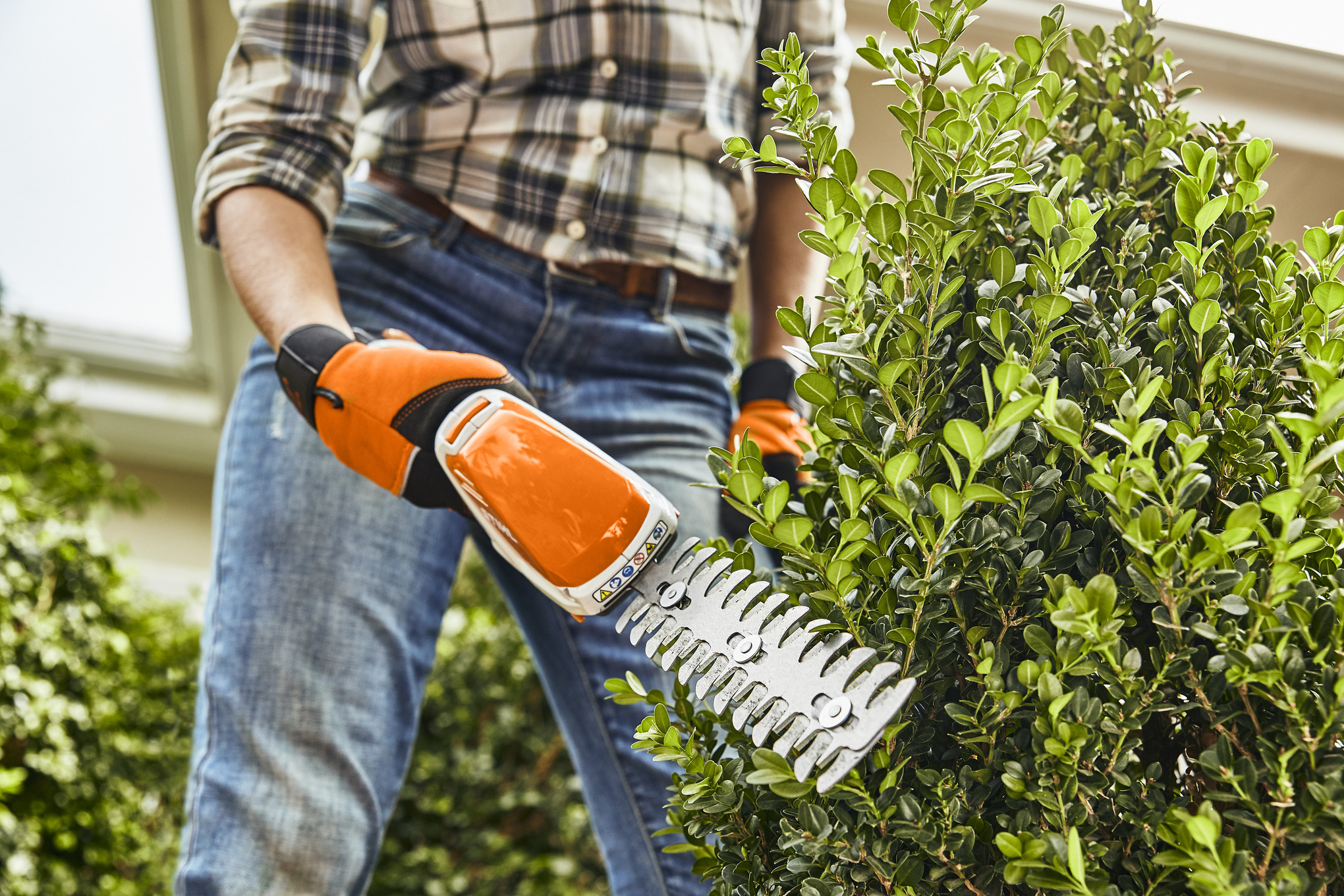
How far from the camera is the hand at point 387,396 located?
720mm

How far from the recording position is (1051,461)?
0.45 metres

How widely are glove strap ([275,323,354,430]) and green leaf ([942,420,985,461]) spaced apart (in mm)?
548

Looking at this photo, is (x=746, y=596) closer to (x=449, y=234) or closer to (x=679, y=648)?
(x=679, y=648)

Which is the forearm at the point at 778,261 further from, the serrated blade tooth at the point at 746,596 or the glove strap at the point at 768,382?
the serrated blade tooth at the point at 746,596

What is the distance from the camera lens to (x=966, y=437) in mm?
396

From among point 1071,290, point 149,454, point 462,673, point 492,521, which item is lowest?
point 149,454

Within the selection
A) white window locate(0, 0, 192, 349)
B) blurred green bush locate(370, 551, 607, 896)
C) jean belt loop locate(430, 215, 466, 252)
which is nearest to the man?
jean belt loop locate(430, 215, 466, 252)

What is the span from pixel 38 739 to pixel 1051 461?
2245mm

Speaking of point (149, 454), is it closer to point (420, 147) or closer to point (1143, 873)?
point (420, 147)

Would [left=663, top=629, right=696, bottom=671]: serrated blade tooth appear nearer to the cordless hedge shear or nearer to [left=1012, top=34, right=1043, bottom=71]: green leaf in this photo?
the cordless hedge shear

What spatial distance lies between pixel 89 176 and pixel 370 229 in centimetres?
256

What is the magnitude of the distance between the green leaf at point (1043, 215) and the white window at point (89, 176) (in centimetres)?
264

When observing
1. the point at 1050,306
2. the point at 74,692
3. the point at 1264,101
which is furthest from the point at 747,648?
the point at 74,692

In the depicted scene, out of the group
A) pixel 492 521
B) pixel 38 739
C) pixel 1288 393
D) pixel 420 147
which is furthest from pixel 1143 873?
pixel 38 739
